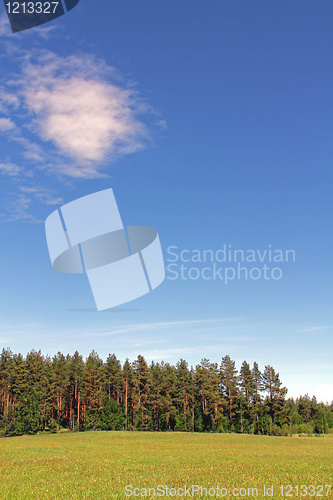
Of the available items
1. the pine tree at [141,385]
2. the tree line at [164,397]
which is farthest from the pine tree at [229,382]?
the pine tree at [141,385]

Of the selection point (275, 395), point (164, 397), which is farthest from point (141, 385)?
point (275, 395)

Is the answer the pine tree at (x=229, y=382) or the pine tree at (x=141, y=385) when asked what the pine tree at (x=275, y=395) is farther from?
the pine tree at (x=141, y=385)

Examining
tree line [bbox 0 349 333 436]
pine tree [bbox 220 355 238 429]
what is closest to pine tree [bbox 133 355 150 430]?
tree line [bbox 0 349 333 436]

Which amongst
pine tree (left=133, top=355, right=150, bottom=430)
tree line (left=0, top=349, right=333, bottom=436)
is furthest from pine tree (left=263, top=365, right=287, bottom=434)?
pine tree (left=133, top=355, right=150, bottom=430)

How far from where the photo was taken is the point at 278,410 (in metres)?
96.4

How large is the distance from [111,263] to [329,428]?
378 ft

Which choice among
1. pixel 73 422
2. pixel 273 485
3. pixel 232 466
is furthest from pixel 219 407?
pixel 273 485

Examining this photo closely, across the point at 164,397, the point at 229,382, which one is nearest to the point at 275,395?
the point at 229,382

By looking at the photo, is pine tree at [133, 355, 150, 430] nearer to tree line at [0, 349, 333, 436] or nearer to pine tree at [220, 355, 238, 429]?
tree line at [0, 349, 333, 436]

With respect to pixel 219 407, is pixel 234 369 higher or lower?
higher

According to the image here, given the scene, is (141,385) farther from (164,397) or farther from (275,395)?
(275,395)

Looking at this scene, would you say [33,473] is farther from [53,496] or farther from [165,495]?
[165,495]

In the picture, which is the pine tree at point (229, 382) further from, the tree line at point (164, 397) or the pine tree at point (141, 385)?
the pine tree at point (141, 385)

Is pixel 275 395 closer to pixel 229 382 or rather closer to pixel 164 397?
pixel 229 382
